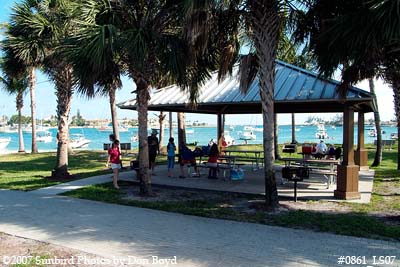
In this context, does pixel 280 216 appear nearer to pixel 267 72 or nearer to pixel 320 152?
pixel 267 72

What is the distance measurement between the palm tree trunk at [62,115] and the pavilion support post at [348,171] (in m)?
9.75

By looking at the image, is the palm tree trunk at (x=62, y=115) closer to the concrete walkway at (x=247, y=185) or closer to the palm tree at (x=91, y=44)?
the concrete walkway at (x=247, y=185)

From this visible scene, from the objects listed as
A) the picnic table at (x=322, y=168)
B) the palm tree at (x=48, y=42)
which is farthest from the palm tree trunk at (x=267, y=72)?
the palm tree at (x=48, y=42)

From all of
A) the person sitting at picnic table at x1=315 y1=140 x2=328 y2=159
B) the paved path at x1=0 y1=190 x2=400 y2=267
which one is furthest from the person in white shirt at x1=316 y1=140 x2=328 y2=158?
the paved path at x1=0 y1=190 x2=400 y2=267

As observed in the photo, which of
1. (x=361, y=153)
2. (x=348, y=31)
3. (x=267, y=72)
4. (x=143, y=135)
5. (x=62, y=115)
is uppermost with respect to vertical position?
(x=348, y=31)

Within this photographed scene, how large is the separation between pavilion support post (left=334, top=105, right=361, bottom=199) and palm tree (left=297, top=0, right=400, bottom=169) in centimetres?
102

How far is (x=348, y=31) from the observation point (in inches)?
270

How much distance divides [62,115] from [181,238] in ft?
32.0

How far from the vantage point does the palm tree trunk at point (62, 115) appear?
1443cm

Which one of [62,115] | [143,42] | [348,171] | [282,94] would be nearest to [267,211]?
[348,171]

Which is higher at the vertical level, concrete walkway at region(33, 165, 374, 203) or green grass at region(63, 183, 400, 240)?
concrete walkway at region(33, 165, 374, 203)

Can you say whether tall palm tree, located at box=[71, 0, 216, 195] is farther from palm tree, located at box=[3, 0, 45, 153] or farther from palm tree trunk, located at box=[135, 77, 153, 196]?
palm tree, located at box=[3, 0, 45, 153]

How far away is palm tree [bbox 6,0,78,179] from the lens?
1344 centimetres

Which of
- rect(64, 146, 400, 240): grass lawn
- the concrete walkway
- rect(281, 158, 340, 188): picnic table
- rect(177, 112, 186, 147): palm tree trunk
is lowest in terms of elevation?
rect(64, 146, 400, 240): grass lawn
